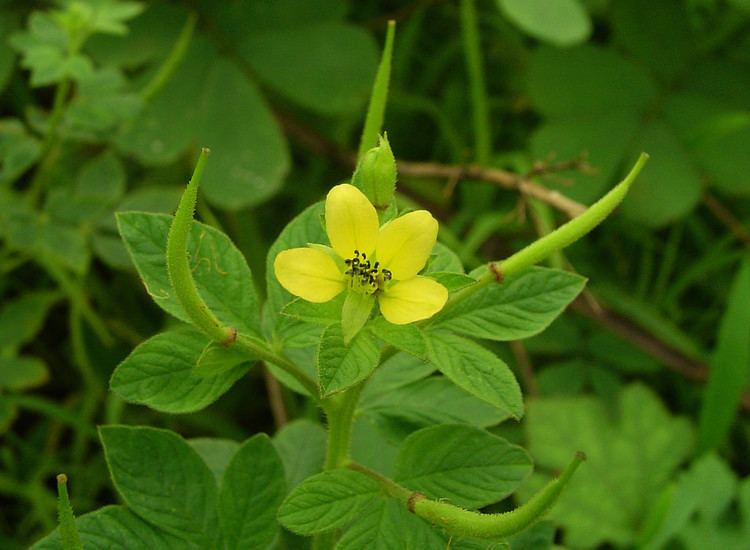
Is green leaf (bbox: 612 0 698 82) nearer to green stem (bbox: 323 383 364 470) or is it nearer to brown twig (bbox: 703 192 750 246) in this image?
brown twig (bbox: 703 192 750 246)

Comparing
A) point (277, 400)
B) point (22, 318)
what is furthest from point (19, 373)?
point (277, 400)

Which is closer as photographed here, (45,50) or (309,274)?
(309,274)

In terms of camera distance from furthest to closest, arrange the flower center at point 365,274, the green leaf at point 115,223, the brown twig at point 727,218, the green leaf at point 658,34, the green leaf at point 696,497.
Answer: the green leaf at point 658,34
the brown twig at point 727,218
the green leaf at point 115,223
the green leaf at point 696,497
the flower center at point 365,274

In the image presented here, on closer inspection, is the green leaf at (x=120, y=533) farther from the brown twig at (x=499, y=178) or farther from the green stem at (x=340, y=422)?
the brown twig at (x=499, y=178)

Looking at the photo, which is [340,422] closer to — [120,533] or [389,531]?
[389,531]

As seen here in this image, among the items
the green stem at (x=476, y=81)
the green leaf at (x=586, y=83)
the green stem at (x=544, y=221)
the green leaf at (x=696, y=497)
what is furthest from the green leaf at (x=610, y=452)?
the green leaf at (x=586, y=83)

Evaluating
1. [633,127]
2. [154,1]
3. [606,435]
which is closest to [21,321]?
[154,1]

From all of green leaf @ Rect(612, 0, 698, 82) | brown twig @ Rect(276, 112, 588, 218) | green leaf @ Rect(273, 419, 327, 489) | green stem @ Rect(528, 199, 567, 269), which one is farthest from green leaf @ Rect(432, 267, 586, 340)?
green leaf @ Rect(612, 0, 698, 82)
